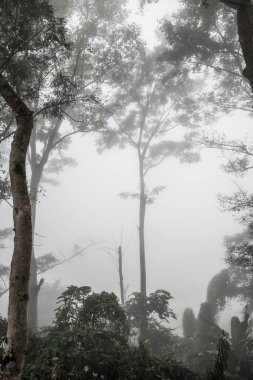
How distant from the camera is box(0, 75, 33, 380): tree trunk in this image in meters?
4.96

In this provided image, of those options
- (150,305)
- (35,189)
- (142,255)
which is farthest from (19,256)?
(142,255)

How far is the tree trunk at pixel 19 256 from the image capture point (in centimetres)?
496

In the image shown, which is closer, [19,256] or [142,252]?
[19,256]

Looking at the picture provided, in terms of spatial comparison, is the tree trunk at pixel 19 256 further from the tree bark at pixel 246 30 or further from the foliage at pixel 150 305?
the foliage at pixel 150 305

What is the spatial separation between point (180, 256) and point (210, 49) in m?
153

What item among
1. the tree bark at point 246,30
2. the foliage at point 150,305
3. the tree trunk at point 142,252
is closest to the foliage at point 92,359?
the tree trunk at point 142,252

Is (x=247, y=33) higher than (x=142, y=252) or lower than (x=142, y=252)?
higher

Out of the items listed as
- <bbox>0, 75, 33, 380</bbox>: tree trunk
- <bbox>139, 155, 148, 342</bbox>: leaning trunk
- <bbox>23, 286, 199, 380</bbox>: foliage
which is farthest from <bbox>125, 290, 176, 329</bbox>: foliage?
<bbox>0, 75, 33, 380</bbox>: tree trunk

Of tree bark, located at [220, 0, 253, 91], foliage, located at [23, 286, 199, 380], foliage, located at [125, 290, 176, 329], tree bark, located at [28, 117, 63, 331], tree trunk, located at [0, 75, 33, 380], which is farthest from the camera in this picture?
tree bark, located at [28, 117, 63, 331]

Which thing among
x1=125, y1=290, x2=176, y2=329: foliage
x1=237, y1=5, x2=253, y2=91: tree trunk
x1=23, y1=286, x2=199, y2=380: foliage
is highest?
x1=237, y1=5, x2=253, y2=91: tree trunk

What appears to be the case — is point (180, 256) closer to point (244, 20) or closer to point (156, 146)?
point (156, 146)

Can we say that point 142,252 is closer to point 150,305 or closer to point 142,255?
point 142,255

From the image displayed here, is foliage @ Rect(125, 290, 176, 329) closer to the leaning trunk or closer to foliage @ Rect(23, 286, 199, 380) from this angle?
the leaning trunk

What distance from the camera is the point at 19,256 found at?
18.2ft
